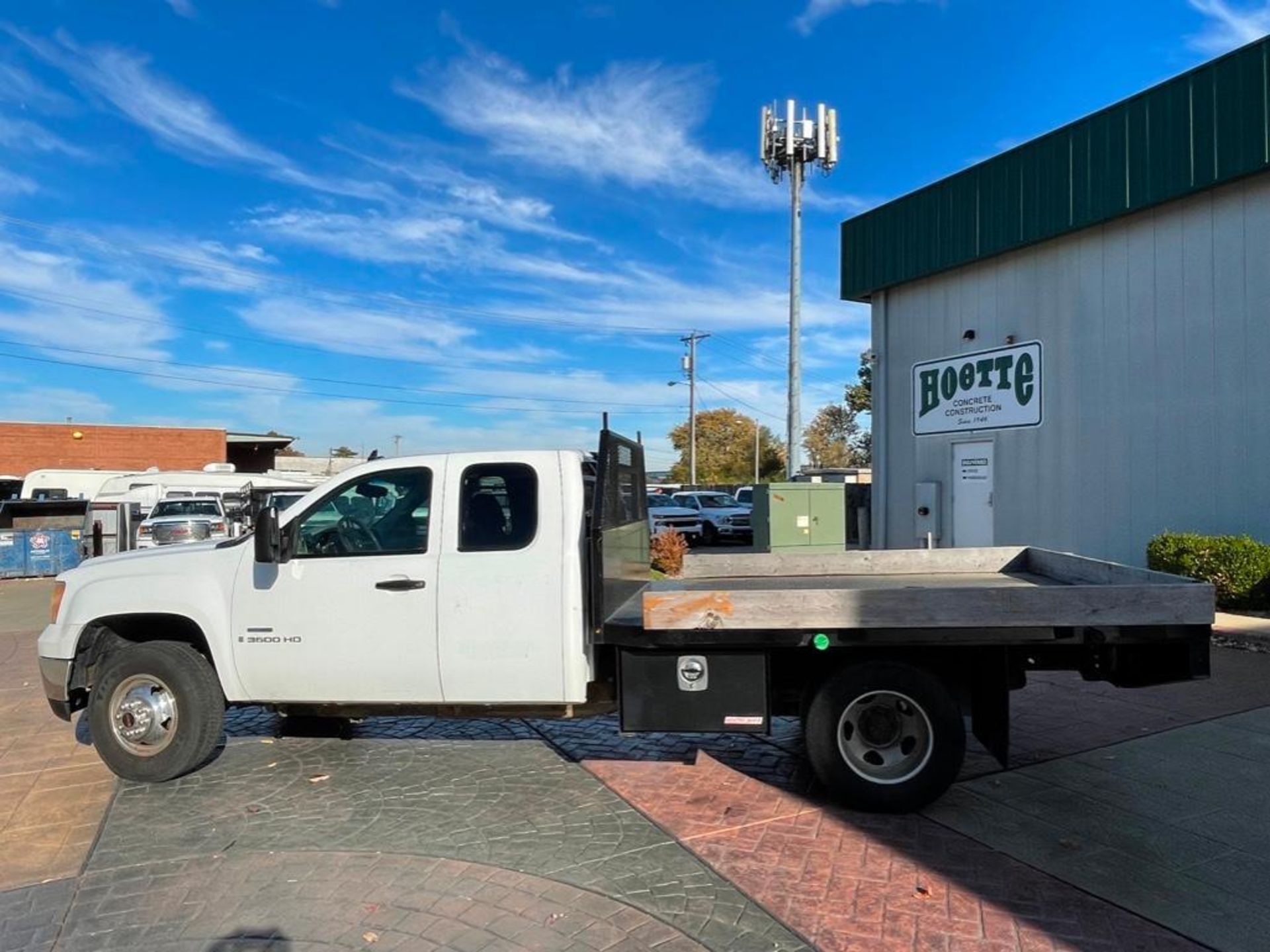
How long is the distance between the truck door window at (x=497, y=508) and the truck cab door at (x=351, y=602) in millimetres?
180

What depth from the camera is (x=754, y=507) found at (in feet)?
51.5

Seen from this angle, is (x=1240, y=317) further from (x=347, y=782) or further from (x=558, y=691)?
(x=347, y=782)

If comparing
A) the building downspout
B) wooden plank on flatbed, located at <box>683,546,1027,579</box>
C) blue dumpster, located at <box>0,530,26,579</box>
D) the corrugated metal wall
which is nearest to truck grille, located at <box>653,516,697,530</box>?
the building downspout

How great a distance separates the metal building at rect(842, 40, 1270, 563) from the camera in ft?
35.5

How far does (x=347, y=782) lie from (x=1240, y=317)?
455 inches

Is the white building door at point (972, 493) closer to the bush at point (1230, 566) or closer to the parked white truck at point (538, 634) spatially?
the bush at point (1230, 566)

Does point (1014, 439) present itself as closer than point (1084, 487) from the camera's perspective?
No

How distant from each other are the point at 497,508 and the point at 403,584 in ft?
2.19

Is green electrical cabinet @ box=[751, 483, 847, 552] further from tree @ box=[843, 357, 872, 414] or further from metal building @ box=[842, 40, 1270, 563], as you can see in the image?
tree @ box=[843, 357, 872, 414]

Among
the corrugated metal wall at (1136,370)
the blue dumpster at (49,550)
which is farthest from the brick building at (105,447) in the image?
the corrugated metal wall at (1136,370)

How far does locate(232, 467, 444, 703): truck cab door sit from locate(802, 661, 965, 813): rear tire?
2.15 meters

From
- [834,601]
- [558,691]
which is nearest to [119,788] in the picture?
[558,691]

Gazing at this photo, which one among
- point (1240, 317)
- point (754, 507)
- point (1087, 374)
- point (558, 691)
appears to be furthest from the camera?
point (754, 507)

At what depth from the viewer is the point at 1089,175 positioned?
12.6 meters
